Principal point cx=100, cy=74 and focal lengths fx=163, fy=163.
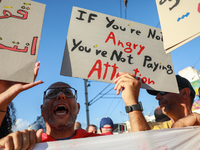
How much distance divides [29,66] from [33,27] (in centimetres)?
40

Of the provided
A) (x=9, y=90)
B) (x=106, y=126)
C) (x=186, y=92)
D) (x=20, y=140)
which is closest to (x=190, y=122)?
(x=186, y=92)

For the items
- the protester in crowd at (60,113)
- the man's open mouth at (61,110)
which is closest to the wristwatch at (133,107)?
the protester in crowd at (60,113)

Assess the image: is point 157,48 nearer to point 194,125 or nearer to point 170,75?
point 170,75

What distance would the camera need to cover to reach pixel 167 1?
208 cm

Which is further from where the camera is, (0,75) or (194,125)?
(194,125)

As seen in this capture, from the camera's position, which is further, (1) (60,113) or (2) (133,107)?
(1) (60,113)

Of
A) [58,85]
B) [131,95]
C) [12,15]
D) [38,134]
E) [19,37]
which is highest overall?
[12,15]

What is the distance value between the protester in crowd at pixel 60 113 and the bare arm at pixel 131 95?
2.04 feet

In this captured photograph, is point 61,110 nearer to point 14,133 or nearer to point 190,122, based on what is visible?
point 14,133

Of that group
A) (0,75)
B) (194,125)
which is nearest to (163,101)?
(194,125)

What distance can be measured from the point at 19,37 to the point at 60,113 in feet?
2.96

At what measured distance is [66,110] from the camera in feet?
6.40

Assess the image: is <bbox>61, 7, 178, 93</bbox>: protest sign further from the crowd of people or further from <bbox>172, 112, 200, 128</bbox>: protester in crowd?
<bbox>172, 112, 200, 128</bbox>: protester in crowd

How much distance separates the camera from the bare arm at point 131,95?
1.45m
